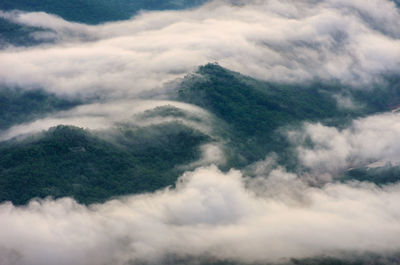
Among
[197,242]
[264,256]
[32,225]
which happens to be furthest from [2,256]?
[264,256]

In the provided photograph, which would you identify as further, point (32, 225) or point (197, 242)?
point (197, 242)

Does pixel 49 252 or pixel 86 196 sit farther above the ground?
pixel 86 196

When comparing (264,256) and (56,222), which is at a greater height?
(56,222)

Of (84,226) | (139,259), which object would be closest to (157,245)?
(139,259)

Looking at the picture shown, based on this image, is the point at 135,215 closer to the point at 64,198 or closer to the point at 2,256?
the point at 64,198

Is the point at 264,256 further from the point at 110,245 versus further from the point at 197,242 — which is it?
the point at 110,245

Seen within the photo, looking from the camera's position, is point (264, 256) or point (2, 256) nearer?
point (2, 256)

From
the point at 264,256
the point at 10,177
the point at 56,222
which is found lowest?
the point at 264,256

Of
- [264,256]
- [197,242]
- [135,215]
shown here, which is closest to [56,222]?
[135,215]

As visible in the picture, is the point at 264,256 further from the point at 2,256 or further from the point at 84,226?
the point at 2,256
